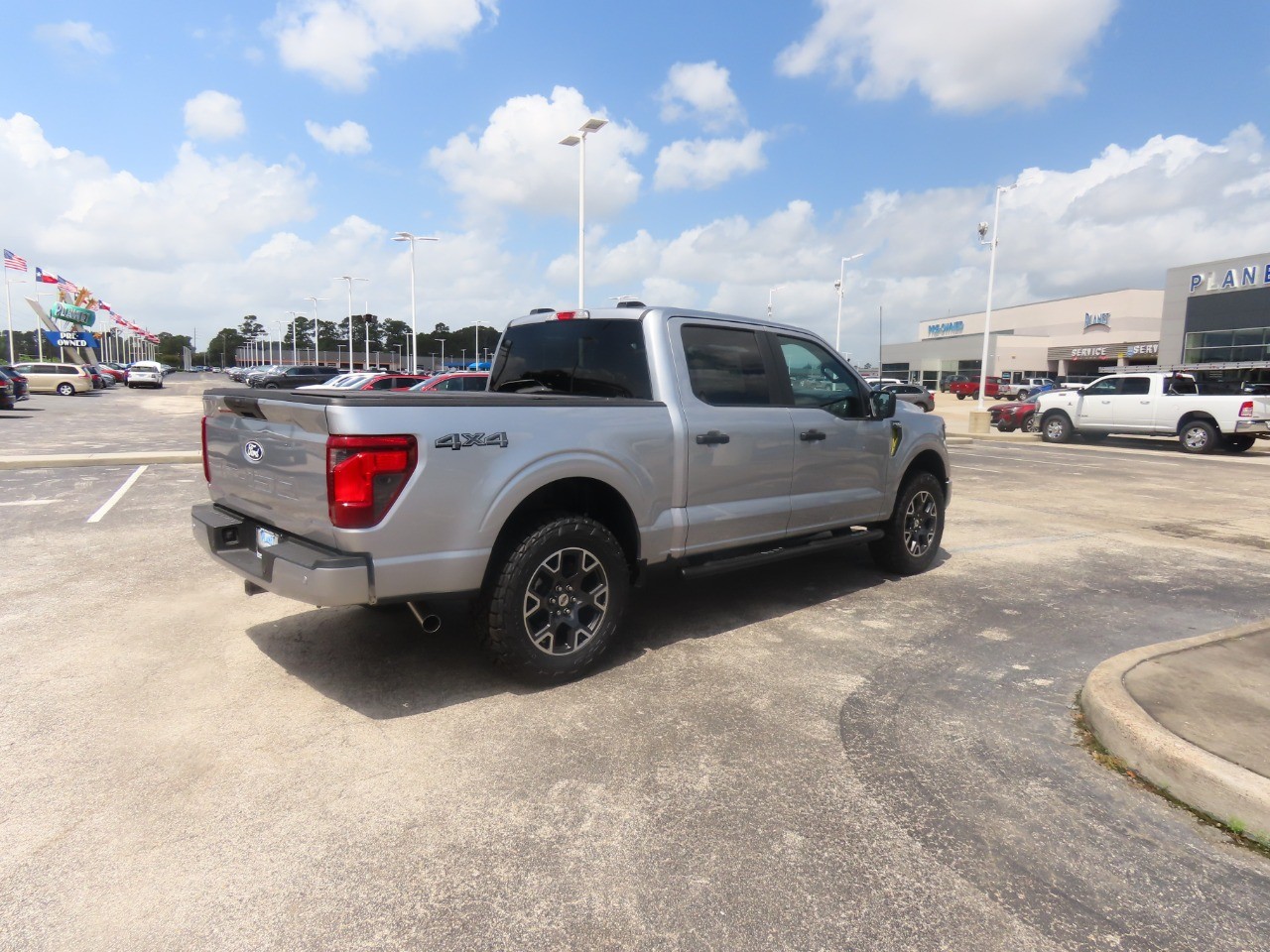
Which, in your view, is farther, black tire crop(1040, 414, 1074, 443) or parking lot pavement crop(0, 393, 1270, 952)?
black tire crop(1040, 414, 1074, 443)

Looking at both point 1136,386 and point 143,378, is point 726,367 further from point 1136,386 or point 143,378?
point 143,378

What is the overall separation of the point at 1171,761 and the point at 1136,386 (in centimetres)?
2103

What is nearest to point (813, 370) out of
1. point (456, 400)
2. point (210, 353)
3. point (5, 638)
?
point (456, 400)

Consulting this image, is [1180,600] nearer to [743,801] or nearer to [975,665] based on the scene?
[975,665]

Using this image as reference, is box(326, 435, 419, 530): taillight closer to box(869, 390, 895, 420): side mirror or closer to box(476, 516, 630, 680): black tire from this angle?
box(476, 516, 630, 680): black tire

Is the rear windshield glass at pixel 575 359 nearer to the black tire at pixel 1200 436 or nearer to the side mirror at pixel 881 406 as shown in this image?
the side mirror at pixel 881 406

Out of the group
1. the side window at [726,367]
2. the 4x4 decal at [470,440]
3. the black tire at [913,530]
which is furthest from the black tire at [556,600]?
the black tire at [913,530]

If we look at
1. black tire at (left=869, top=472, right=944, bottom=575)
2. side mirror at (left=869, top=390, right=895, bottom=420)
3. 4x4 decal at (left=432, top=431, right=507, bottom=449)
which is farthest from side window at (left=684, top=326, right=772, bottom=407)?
black tire at (left=869, top=472, right=944, bottom=575)

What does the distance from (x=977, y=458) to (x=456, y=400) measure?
15973 mm

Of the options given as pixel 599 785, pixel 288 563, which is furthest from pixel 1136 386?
pixel 288 563

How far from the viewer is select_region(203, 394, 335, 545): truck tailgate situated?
3.43 m

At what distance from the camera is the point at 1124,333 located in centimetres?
8100

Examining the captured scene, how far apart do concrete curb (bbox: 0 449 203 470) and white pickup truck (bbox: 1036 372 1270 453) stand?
21.1 m

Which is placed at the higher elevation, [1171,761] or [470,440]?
[470,440]
